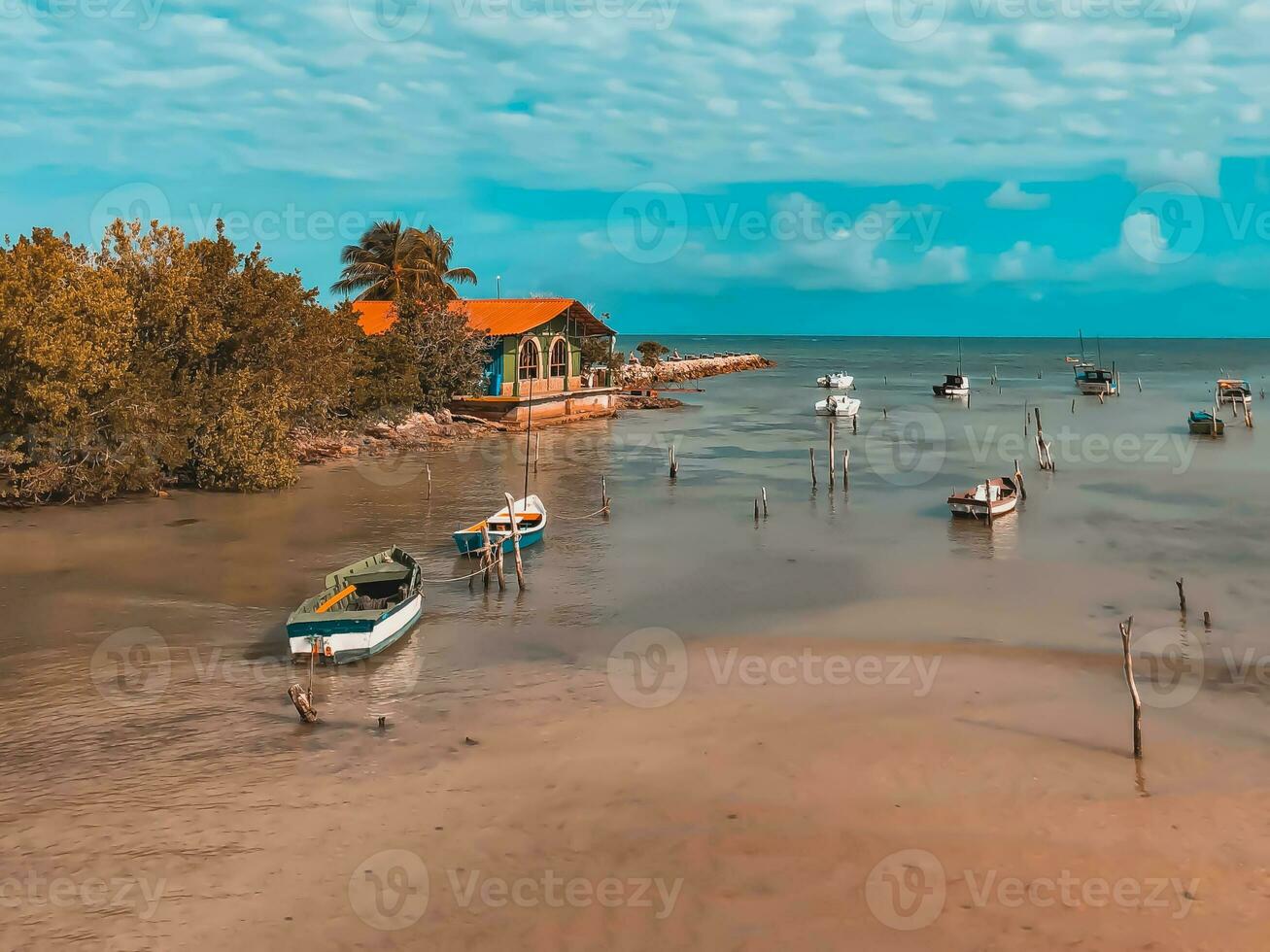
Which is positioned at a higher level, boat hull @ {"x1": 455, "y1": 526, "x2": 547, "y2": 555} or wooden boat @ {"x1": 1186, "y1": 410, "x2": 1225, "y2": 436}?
wooden boat @ {"x1": 1186, "y1": 410, "x2": 1225, "y2": 436}

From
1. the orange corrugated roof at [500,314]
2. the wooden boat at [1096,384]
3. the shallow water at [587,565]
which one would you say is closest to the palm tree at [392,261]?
the orange corrugated roof at [500,314]

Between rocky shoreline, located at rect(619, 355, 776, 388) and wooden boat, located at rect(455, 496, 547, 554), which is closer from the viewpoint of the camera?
wooden boat, located at rect(455, 496, 547, 554)

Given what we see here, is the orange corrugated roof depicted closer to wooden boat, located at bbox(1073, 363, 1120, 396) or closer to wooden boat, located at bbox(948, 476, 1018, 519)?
wooden boat, located at bbox(948, 476, 1018, 519)

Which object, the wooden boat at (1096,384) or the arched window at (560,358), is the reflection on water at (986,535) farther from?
the wooden boat at (1096,384)

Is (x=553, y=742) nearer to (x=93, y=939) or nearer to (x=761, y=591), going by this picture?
(x=93, y=939)

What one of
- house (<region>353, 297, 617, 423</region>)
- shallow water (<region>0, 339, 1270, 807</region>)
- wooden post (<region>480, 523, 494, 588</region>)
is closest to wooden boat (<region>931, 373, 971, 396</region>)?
house (<region>353, 297, 617, 423</region>)

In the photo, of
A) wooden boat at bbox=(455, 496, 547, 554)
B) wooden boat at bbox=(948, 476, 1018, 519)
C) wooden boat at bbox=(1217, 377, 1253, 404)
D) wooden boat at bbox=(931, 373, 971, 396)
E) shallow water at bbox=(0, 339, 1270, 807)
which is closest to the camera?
shallow water at bbox=(0, 339, 1270, 807)

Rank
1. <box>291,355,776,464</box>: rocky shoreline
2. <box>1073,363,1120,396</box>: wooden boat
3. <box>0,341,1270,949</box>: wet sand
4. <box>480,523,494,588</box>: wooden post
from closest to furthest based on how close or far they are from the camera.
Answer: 1. <box>0,341,1270,949</box>: wet sand
2. <box>480,523,494,588</box>: wooden post
3. <box>291,355,776,464</box>: rocky shoreline
4. <box>1073,363,1120,396</box>: wooden boat

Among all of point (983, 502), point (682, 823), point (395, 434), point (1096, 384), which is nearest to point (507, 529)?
point (983, 502)

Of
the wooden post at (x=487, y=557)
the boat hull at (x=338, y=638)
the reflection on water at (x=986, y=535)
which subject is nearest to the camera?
the boat hull at (x=338, y=638)
